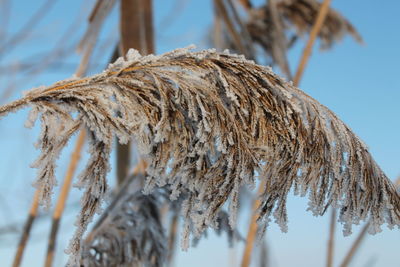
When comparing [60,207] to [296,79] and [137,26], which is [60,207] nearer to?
[137,26]

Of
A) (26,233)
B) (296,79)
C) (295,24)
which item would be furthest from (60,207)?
(295,24)

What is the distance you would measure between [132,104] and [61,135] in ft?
0.56

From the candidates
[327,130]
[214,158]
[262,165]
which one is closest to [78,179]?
[214,158]

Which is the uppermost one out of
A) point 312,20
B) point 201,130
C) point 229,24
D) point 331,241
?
point 312,20

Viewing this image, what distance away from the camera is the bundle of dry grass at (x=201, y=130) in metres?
1.19

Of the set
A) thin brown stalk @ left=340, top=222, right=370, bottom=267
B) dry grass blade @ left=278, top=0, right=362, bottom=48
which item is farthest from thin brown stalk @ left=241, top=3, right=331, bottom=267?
dry grass blade @ left=278, top=0, right=362, bottom=48

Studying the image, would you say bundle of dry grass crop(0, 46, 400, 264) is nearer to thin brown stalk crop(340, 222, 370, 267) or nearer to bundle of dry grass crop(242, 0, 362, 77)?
thin brown stalk crop(340, 222, 370, 267)

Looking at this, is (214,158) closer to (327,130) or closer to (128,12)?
(327,130)

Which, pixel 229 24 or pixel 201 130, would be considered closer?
pixel 201 130

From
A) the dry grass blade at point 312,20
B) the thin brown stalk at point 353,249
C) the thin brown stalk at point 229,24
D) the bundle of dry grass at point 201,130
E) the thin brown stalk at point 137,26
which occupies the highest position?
the dry grass blade at point 312,20

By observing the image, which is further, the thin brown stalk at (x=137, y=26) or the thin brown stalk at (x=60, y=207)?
the thin brown stalk at (x=60, y=207)

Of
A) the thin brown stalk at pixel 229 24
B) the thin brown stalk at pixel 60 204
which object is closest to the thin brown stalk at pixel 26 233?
the thin brown stalk at pixel 60 204

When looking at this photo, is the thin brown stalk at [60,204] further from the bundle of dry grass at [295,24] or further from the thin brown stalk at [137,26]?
the bundle of dry grass at [295,24]

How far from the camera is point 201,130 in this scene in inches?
46.1
